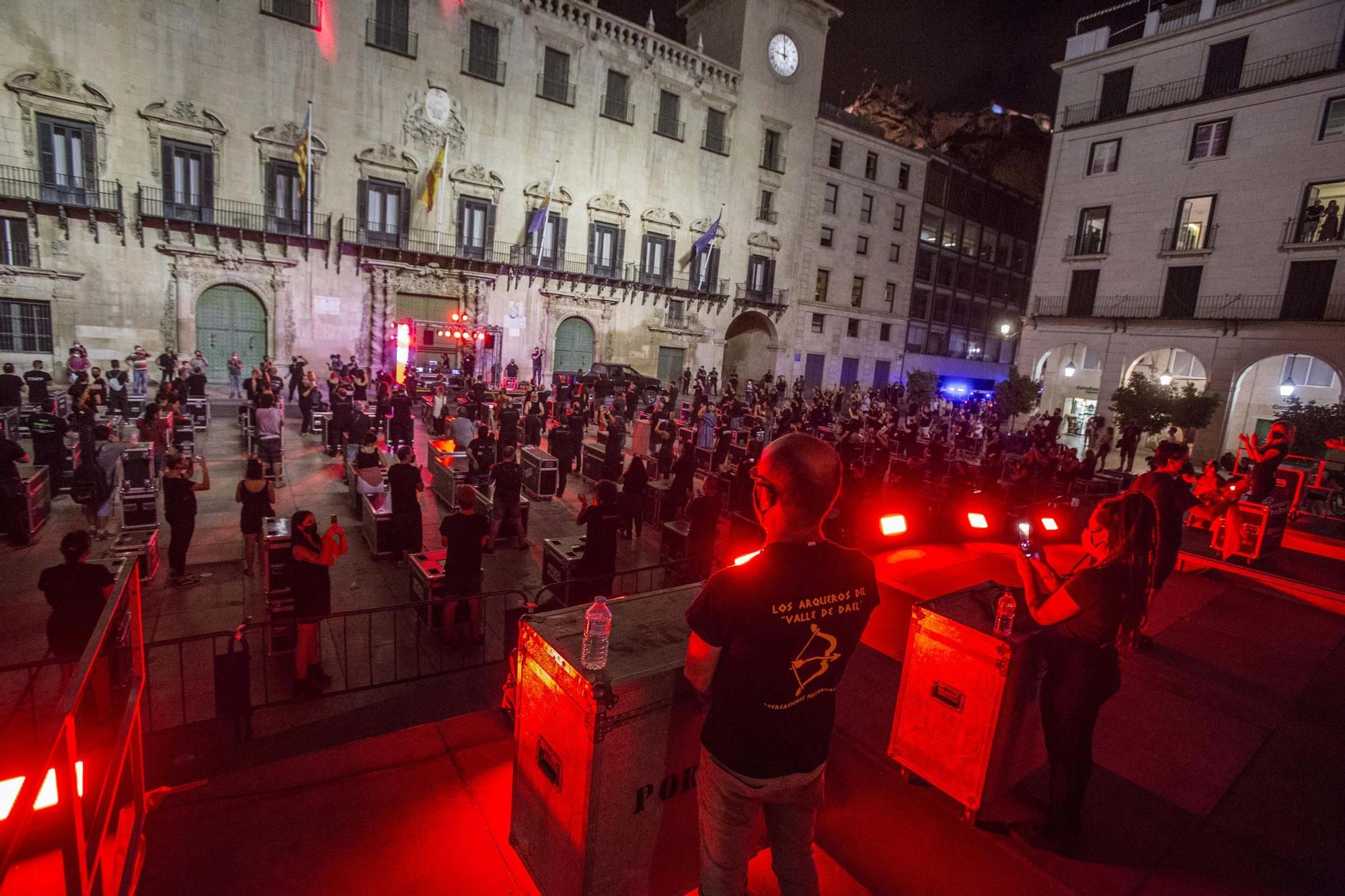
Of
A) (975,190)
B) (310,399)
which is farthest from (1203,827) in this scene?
(975,190)

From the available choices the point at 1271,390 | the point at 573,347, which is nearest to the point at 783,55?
the point at 573,347

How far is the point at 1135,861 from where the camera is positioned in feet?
12.0

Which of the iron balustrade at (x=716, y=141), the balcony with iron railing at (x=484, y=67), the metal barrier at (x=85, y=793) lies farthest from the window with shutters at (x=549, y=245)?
the metal barrier at (x=85, y=793)

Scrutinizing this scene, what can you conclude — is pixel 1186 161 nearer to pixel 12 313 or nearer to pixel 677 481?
pixel 677 481

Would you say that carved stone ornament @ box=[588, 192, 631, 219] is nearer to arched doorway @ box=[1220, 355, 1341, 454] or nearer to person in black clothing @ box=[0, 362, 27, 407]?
person in black clothing @ box=[0, 362, 27, 407]

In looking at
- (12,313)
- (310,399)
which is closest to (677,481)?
(310,399)

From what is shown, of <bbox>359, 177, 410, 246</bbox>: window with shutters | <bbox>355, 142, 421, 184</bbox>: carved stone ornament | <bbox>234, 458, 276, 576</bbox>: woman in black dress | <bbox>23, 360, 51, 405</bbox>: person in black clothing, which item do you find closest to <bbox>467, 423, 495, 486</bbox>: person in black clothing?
<bbox>234, 458, 276, 576</bbox>: woman in black dress

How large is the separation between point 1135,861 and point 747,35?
41.0 meters

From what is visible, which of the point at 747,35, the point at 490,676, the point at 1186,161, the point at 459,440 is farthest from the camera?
the point at 747,35

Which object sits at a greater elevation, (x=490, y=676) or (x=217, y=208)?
(x=217, y=208)

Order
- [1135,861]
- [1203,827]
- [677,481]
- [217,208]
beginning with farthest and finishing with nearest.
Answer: [217,208], [677,481], [1203,827], [1135,861]

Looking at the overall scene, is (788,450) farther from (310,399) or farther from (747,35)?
(747,35)

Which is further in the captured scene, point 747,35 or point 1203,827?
point 747,35

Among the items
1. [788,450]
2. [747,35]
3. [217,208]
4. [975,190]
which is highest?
[747,35]
